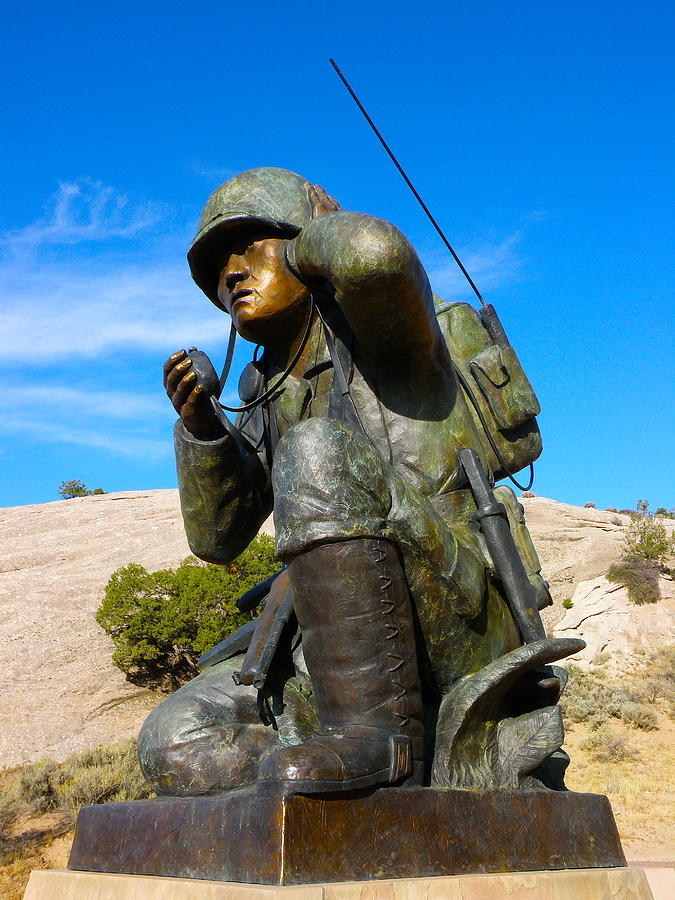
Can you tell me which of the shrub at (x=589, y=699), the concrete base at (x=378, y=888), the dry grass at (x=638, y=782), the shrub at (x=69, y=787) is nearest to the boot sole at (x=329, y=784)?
the concrete base at (x=378, y=888)

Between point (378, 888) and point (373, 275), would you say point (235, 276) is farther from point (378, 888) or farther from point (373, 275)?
point (378, 888)

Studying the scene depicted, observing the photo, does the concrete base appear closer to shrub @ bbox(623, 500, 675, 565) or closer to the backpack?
the backpack

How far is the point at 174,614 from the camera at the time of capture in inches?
597

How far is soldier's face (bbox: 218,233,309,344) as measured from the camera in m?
2.93

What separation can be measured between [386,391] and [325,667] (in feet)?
3.62

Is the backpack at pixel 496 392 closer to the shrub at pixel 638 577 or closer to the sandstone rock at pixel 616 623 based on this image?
the sandstone rock at pixel 616 623

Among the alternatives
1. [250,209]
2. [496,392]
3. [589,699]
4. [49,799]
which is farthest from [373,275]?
[589,699]

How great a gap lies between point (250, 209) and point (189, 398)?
72cm

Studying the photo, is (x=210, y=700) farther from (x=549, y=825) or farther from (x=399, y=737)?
(x=549, y=825)

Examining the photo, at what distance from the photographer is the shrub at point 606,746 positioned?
496 inches

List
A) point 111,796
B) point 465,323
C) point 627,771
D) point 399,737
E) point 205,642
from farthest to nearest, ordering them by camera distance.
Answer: point 205,642
point 627,771
point 111,796
point 465,323
point 399,737

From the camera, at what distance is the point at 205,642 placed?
14453 mm

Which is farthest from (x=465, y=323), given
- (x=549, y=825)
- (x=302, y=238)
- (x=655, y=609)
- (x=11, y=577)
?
(x=11, y=577)

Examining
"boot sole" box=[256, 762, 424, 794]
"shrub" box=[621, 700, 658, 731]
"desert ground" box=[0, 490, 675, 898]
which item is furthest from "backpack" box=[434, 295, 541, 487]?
"shrub" box=[621, 700, 658, 731]
